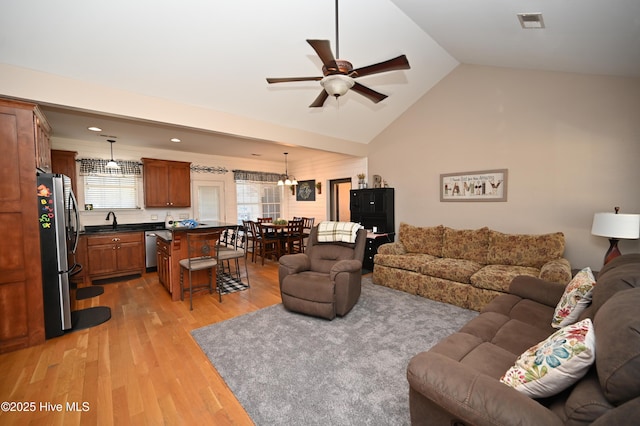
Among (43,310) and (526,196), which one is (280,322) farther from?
(526,196)

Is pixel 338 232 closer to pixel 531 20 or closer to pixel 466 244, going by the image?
pixel 466 244

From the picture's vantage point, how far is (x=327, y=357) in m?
2.39

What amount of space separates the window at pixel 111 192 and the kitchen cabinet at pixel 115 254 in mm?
883

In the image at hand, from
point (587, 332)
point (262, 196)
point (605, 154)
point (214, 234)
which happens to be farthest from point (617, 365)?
point (262, 196)

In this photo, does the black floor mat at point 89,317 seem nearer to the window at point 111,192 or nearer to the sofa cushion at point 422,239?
the window at point 111,192

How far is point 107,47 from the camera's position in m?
2.55

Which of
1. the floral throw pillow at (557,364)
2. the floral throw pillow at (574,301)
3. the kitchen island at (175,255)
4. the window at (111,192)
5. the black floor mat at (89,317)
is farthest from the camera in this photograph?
the window at (111,192)

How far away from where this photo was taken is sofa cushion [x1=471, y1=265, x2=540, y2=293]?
3.17 meters

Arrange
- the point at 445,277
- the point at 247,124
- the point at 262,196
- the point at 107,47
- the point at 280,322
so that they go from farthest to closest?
the point at 262,196, the point at 247,124, the point at 445,277, the point at 280,322, the point at 107,47

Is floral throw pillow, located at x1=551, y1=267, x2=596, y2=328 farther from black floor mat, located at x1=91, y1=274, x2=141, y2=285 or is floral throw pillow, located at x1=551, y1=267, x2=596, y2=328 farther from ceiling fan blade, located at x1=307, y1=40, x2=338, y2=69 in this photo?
black floor mat, located at x1=91, y1=274, x2=141, y2=285

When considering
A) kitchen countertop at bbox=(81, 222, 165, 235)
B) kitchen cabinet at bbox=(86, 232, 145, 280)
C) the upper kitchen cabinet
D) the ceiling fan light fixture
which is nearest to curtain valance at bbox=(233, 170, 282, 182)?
the upper kitchen cabinet

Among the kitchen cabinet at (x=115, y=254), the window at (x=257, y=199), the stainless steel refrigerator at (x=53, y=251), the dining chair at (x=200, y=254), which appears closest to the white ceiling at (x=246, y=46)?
the stainless steel refrigerator at (x=53, y=251)

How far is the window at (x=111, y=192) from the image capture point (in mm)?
5203

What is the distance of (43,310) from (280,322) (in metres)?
2.37
